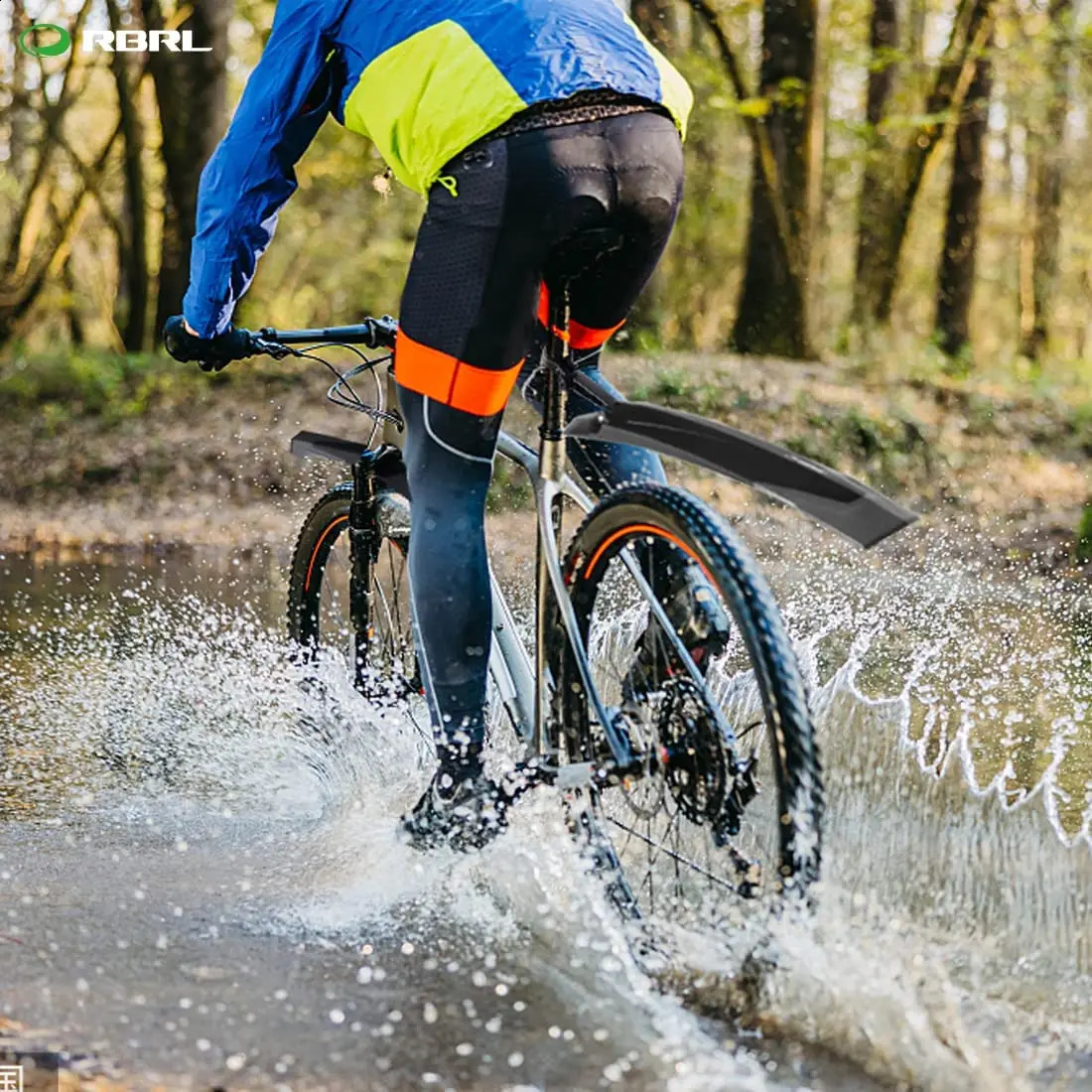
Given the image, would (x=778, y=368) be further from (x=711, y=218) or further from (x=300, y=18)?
(x=711, y=218)

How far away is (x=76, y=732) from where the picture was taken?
4.75 meters

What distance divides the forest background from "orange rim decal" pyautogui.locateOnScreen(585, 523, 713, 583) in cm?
750

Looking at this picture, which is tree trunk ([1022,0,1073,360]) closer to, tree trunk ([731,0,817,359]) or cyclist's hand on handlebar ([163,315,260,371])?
tree trunk ([731,0,817,359])

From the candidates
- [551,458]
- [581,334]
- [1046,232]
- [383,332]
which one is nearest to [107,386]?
[383,332]

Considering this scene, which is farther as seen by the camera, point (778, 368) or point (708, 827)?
point (778, 368)

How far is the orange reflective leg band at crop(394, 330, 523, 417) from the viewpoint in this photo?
307 centimetres

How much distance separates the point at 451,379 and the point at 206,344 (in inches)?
30.7

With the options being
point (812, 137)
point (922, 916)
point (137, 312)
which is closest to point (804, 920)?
point (922, 916)

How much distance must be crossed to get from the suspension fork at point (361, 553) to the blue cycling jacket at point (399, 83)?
2.47ft

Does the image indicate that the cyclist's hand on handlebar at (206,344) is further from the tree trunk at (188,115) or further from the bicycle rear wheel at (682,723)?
the tree trunk at (188,115)

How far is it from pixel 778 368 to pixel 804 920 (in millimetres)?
9706

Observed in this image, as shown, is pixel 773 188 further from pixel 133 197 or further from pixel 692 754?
pixel 692 754

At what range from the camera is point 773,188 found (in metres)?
13.2

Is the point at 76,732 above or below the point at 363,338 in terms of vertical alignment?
below
